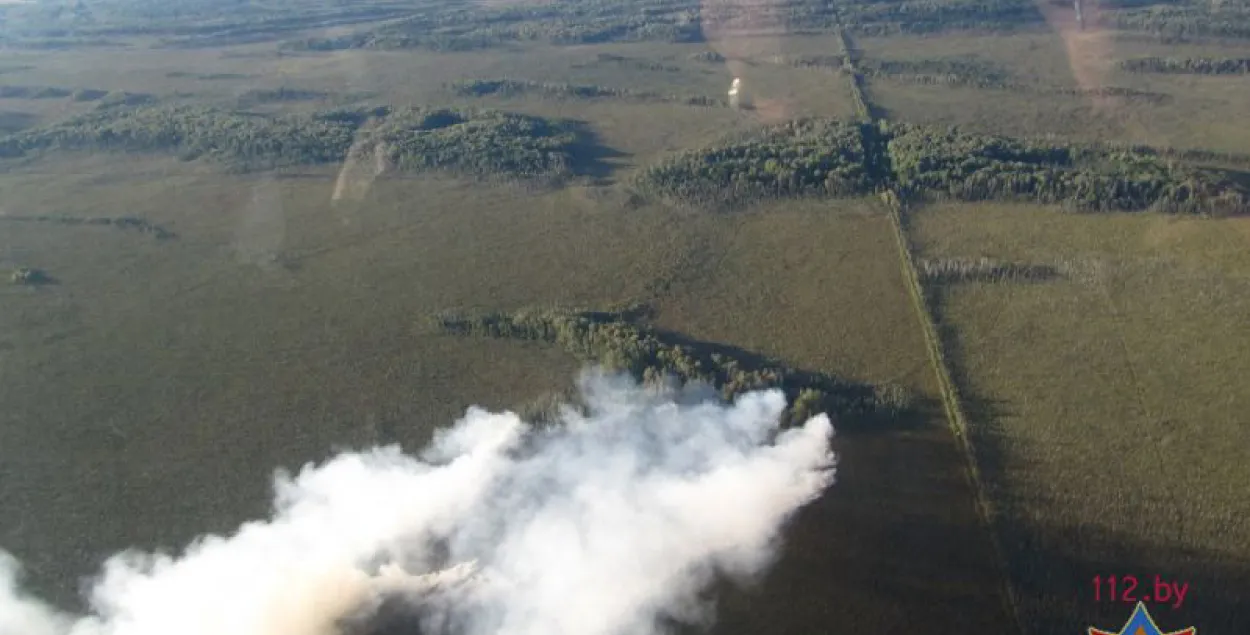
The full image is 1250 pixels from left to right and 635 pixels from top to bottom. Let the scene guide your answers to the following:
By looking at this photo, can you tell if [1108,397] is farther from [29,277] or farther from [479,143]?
[29,277]

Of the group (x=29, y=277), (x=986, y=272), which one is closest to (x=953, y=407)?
(x=986, y=272)

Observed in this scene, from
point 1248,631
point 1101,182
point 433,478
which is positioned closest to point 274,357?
point 433,478

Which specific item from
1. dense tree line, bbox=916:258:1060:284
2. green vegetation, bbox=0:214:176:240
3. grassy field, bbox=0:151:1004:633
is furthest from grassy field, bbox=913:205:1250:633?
green vegetation, bbox=0:214:176:240

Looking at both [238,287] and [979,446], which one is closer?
[979,446]

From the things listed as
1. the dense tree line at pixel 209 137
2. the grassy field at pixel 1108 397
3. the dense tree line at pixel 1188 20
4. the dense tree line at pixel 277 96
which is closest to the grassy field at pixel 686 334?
the grassy field at pixel 1108 397

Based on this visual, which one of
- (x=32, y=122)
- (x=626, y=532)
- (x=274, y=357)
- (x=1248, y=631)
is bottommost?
(x=1248, y=631)

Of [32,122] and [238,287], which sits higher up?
[32,122]

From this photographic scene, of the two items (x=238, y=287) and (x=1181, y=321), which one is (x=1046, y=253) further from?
(x=238, y=287)
